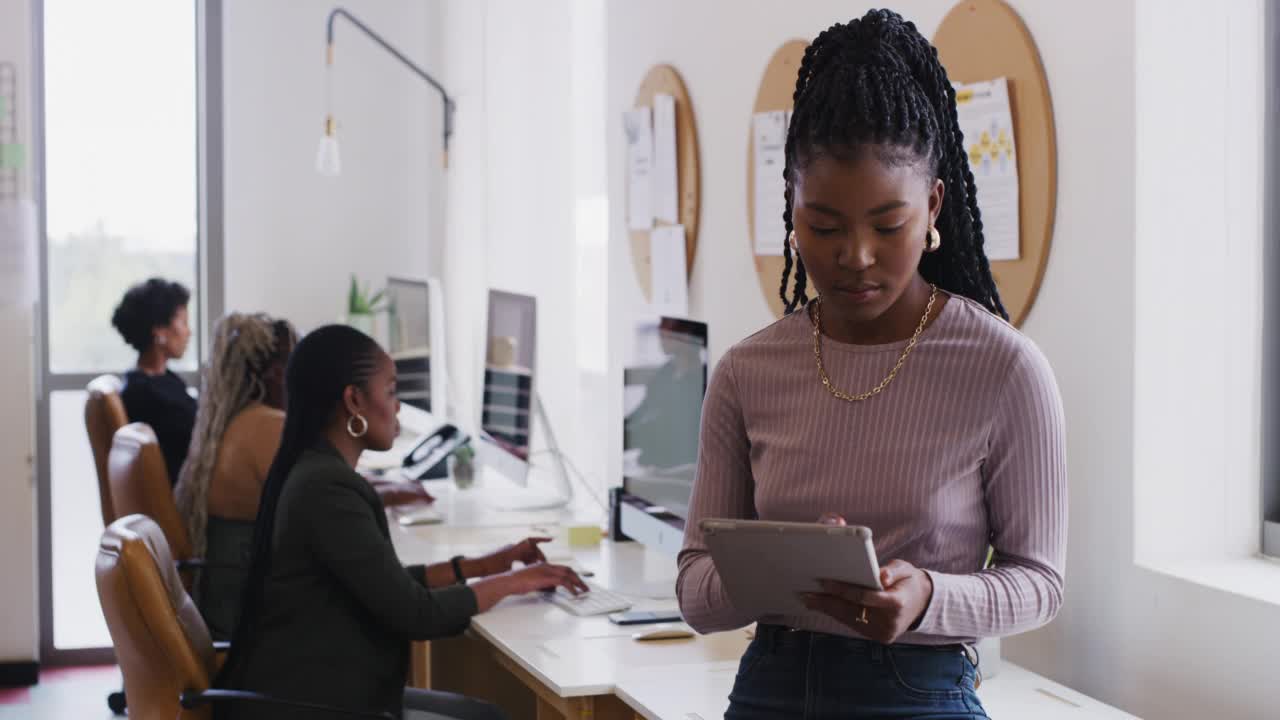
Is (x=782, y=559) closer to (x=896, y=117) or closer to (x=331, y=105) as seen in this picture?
(x=896, y=117)

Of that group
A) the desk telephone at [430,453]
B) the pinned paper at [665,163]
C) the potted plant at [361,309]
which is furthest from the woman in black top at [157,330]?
the pinned paper at [665,163]

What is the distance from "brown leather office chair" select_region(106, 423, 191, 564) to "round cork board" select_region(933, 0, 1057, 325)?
2.03 metres

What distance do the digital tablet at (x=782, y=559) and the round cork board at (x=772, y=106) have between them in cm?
157

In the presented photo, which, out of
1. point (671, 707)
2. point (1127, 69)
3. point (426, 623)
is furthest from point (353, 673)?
point (1127, 69)

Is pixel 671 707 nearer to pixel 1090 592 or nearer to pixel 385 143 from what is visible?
pixel 1090 592

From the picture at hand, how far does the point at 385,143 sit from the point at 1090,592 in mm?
4225

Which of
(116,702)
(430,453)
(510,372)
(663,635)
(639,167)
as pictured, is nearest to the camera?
(663,635)

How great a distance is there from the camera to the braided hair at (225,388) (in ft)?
10.6

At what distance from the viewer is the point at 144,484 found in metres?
3.20

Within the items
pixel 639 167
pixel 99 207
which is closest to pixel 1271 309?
pixel 639 167

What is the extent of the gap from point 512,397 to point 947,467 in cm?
237

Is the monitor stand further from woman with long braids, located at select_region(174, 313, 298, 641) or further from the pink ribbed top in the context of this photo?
the pink ribbed top

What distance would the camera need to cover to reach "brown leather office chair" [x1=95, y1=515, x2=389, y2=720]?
6.84 feet

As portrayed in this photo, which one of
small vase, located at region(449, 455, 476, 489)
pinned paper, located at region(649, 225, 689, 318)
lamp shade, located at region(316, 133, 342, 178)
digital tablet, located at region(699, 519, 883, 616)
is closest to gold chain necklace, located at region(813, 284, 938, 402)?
digital tablet, located at region(699, 519, 883, 616)
